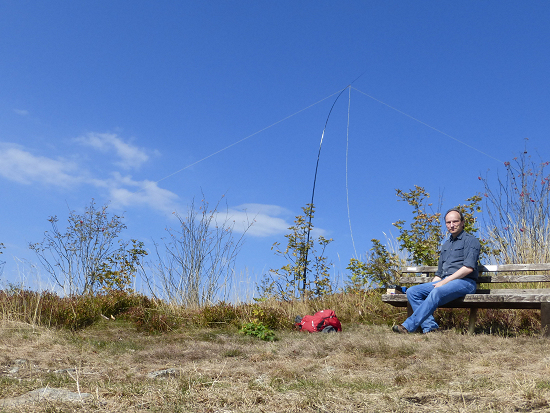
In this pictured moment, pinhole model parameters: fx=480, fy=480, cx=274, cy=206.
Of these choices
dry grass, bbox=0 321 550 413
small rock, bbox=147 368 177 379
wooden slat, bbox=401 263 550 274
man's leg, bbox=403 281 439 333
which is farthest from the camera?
wooden slat, bbox=401 263 550 274

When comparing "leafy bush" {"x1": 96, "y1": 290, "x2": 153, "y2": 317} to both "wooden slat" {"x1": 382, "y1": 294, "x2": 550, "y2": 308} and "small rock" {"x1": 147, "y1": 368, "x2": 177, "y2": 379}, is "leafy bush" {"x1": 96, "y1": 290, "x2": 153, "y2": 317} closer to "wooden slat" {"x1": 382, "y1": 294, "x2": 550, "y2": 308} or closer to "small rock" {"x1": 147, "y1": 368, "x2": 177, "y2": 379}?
"small rock" {"x1": 147, "y1": 368, "x2": 177, "y2": 379}

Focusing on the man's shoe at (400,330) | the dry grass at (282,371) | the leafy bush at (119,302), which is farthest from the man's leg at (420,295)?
the leafy bush at (119,302)

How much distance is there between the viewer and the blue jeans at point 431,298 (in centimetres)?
578

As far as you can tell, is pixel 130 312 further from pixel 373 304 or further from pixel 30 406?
pixel 30 406

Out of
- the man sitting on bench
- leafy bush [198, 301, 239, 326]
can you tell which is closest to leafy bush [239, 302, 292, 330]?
leafy bush [198, 301, 239, 326]

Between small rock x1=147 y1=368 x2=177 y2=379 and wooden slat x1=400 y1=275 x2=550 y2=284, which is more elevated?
wooden slat x1=400 y1=275 x2=550 y2=284

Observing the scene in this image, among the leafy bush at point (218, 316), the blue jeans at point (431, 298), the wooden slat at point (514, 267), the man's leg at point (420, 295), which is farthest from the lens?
the leafy bush at point (218, 316)

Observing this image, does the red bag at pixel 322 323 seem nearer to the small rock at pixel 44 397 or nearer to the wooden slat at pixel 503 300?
the wooden slat at pixel 503 300

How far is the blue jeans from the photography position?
5.78 m

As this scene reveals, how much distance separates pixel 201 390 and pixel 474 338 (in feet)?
11.2

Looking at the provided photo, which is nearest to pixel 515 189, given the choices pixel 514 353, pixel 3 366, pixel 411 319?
pixel 411 319

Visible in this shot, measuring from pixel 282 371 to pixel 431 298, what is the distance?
9.26ft

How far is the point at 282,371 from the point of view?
3674mm

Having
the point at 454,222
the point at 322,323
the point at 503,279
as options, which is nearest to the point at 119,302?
the point at 322,323
